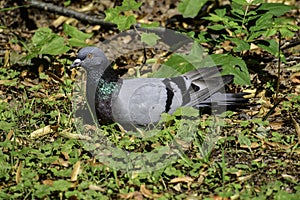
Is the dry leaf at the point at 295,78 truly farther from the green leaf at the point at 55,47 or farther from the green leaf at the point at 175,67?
the green leaf at the point at 55,47

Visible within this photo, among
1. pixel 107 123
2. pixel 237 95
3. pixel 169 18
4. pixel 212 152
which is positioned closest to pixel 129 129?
pixel 107 123

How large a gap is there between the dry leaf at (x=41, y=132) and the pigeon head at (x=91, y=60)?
55 centimetres

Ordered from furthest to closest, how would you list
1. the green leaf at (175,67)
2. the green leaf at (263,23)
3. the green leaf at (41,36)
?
the green leaf at (41,36), the green leaf at (175,67), the green leaf at (263,23)

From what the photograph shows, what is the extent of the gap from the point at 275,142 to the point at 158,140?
92 centimetres

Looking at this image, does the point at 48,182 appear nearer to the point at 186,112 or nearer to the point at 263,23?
the point at 186,112

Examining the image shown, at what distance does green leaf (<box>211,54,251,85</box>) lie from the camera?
4672 mm

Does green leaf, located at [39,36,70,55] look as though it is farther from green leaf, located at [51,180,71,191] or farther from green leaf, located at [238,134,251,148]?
green leaf, located at [238,134,251,148]

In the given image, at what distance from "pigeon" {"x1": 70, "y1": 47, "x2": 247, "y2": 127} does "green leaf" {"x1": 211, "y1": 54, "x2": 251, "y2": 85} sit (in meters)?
0.08

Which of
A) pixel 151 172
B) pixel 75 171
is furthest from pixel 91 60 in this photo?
pixel 151 172

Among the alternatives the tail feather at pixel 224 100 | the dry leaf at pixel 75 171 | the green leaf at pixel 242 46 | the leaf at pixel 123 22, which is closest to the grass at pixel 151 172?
the dry leaf at pixel 75 171

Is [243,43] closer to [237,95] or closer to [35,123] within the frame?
[237,95]

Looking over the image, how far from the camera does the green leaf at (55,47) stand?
539cm

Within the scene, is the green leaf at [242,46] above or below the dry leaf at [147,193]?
above

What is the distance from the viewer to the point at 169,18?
6.55 meters
